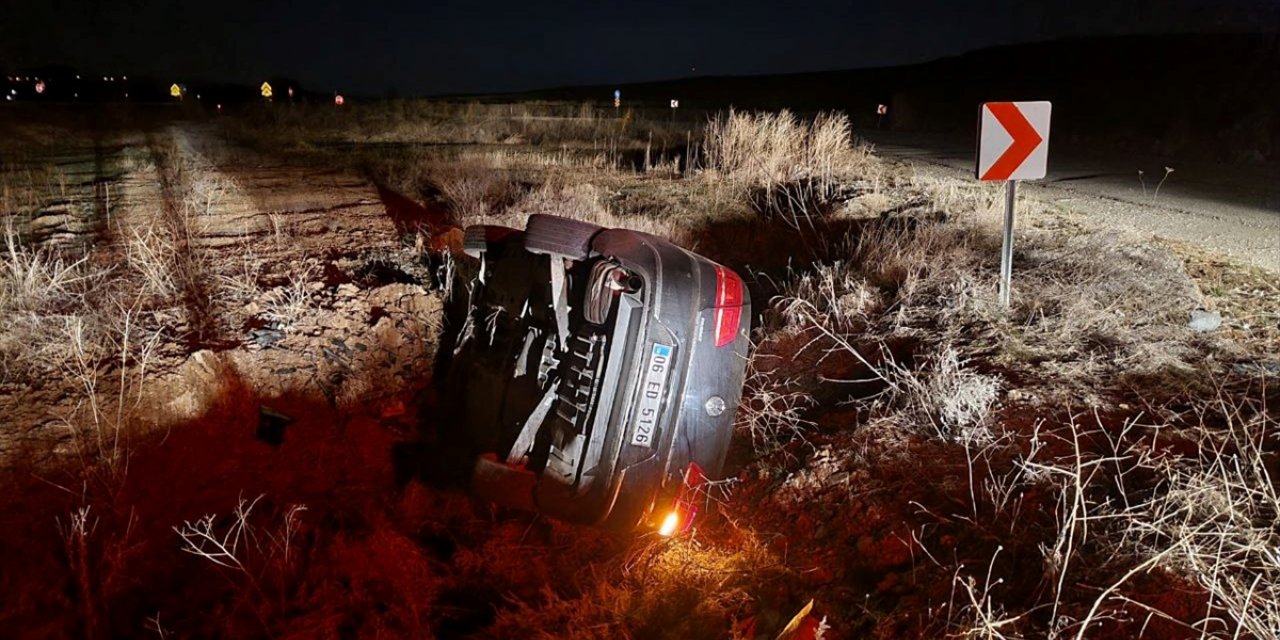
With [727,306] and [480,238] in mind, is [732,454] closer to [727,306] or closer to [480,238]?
[727,306]

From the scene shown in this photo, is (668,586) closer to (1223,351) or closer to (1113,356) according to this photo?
(1113,356)

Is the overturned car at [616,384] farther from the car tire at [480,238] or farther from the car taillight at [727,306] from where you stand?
the car tire at [480,238]

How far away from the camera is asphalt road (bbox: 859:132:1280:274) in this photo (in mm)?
6836

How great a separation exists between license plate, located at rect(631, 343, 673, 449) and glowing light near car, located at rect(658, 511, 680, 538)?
37 centimetres

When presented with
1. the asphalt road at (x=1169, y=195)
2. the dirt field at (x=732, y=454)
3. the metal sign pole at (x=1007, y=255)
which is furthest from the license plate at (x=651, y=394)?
the asphalt road at (x=1169, y=195)

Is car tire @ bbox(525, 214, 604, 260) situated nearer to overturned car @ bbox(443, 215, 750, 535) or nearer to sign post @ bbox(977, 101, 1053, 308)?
overturned car @ bbox(443, 215, 750, 535)

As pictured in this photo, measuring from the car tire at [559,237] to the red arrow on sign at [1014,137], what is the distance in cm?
291

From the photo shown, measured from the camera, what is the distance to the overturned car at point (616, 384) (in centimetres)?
302

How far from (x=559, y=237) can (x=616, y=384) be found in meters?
0.83

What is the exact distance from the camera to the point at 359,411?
14.8ft

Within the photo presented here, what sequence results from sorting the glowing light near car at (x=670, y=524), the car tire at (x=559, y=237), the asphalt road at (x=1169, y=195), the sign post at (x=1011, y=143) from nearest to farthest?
the glowing light near car at (x=670, y=524) → the car tire at (x=559, y=237) → the sign post at (x=1011, y=143) → the asphalt road at (x=1169, y=195)

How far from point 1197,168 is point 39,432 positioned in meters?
15.4

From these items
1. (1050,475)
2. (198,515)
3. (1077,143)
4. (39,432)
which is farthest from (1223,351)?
(1077,143)

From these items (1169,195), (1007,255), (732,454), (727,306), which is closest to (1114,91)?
(1169,195)
